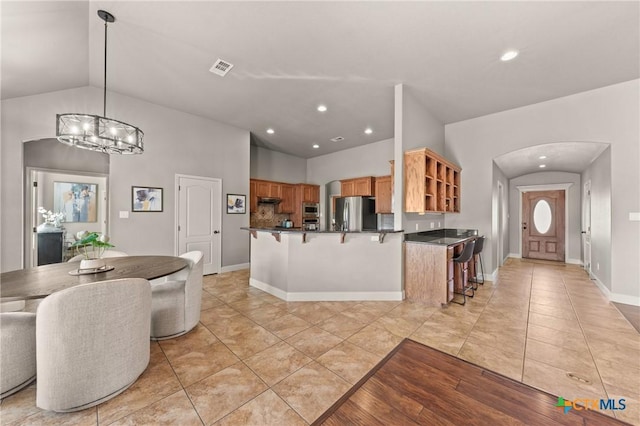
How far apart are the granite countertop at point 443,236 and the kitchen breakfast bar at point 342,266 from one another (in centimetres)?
36

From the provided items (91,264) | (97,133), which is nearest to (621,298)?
(91,264)

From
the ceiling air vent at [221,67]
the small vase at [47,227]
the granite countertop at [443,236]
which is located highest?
the ceiling air vent at [221,67]

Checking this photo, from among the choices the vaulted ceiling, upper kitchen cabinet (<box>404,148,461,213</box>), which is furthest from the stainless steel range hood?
upper kitchen cabinet (<box>404,148,461,213</box>)

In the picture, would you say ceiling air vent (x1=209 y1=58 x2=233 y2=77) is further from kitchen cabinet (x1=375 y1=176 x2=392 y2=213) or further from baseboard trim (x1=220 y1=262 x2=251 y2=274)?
kitchen cabinet (x1=375 y1=176 x2=392 y2=213)

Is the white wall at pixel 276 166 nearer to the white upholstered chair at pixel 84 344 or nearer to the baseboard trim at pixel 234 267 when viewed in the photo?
the baseboard trim at pixel 234 267

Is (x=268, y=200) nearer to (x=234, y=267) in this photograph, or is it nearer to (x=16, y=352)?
(x=234, y=267)

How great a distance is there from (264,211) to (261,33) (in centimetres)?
471

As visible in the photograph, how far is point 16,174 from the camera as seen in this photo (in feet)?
10.6

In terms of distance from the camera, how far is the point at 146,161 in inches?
161

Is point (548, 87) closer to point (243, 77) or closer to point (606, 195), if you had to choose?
point (606, 195)

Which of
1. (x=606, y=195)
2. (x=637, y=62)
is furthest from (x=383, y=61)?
(x=606, y=195)

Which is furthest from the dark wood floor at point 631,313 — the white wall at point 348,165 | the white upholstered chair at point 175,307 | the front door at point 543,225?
the white upholstered chair at point 175,307

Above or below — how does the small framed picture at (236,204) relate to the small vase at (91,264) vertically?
above

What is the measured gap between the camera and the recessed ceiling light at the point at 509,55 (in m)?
2.81
